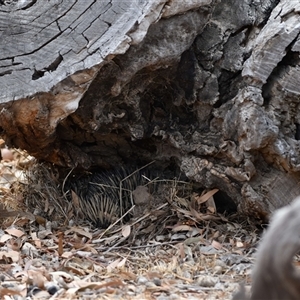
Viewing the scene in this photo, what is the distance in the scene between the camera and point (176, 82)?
256 cm

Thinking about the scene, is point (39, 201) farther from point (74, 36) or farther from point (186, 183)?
point (74, 36)

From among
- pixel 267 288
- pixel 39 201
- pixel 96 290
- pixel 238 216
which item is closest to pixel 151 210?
pixel 238 216

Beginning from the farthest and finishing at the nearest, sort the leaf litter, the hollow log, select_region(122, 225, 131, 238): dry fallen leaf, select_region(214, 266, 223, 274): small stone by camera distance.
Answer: select_region(122, 225, 131, 238): dry fallen leaf
select_region(214, 266, 223, 274): small stone
the leaf litter
the hollow log

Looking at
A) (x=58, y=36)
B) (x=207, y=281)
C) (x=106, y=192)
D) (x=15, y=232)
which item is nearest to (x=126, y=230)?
(x=106, y=192)

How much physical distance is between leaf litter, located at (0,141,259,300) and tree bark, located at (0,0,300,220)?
180mm

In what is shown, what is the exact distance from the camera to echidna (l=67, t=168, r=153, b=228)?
279 cm

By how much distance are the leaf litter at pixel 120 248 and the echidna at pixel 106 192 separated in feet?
0.17

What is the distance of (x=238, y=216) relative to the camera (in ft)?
8.73

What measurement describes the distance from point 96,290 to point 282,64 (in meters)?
1.05

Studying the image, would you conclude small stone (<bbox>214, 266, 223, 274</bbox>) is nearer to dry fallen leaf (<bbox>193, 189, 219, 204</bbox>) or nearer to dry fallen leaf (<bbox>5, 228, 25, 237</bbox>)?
dry fallen leaf (<bbox>193, 189, 219, 204</bbox>)

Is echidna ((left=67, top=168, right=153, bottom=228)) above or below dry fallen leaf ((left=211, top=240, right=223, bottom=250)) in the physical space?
below

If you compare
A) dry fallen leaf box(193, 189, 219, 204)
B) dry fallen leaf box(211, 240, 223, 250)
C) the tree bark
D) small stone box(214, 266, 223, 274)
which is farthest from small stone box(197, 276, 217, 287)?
dry fallen leaf box(193, 189, 219, 204)

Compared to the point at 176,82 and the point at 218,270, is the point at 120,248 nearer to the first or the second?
the point at 218,270

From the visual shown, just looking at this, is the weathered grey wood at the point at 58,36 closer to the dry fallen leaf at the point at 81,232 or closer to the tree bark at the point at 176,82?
the tree bark at the point at 176,82
